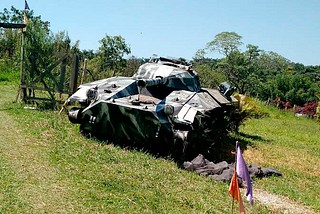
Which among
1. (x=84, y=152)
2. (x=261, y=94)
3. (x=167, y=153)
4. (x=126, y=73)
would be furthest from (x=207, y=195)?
(x=261, y=94)

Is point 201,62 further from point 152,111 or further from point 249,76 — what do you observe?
point 152,111

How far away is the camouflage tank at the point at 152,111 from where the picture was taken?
6633 mm

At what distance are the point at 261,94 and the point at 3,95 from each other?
31.7 m

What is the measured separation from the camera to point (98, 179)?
5.25m

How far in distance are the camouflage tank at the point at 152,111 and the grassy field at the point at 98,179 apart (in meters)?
0.40

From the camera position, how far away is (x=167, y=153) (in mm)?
7160

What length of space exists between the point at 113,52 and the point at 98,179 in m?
18.6

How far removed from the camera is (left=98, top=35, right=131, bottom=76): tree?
22.9 meters

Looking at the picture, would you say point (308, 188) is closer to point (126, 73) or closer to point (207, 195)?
point (207, 195)

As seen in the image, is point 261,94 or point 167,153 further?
point 261,94

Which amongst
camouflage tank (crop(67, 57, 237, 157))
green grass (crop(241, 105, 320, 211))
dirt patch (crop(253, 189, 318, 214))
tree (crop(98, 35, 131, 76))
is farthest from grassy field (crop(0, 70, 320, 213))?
tree (crop(98, 35, 131, 76))

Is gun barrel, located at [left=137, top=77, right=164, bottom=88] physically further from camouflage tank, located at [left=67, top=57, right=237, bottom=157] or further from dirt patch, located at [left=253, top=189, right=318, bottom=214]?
dirt patch, located at [left=253, top=189, right=318, bottom=214]

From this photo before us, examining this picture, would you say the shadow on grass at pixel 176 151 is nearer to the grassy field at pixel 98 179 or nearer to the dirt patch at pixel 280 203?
the grassy field at pixel 98 179

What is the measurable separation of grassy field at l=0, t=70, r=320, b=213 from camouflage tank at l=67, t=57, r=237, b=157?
40 centimetres
